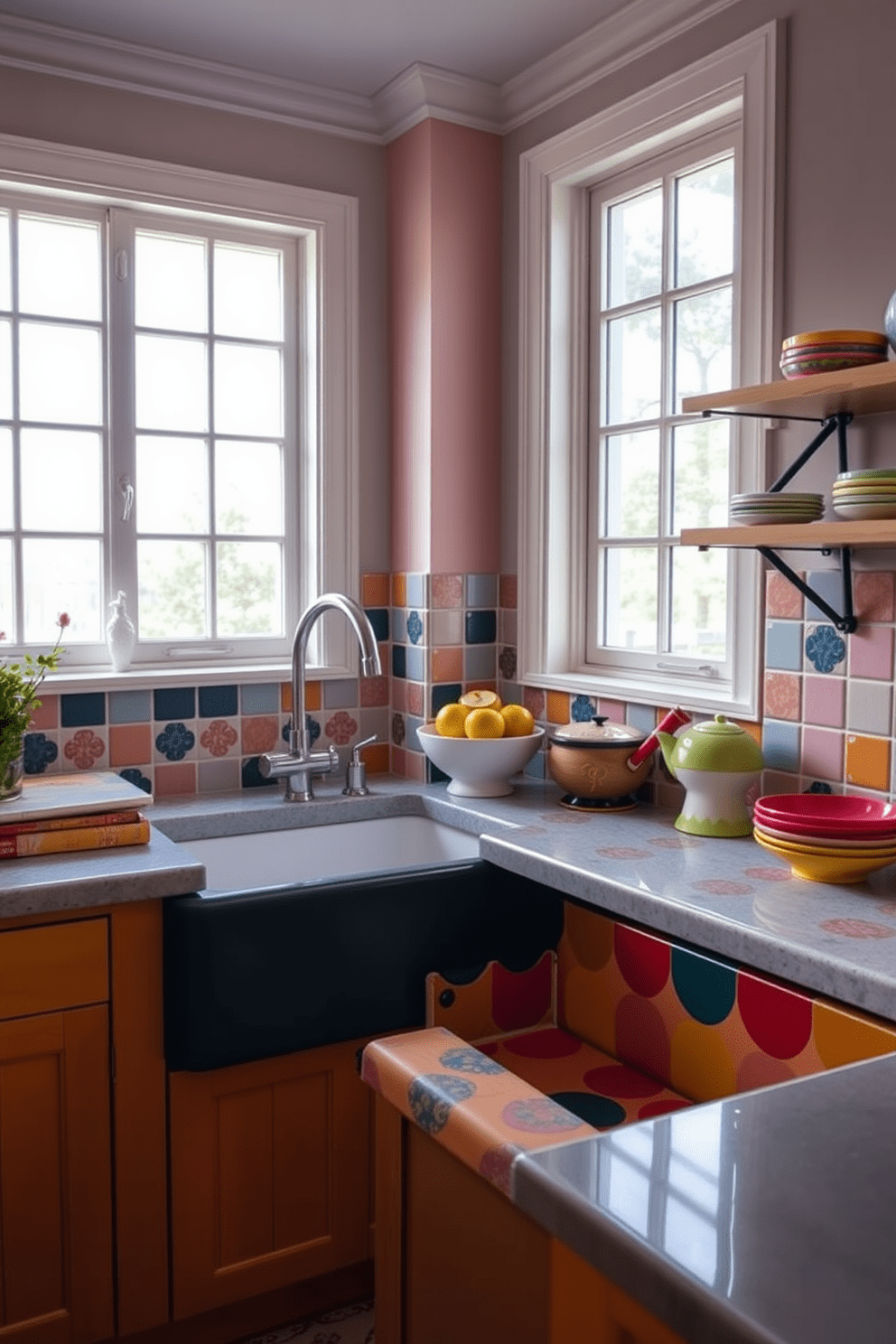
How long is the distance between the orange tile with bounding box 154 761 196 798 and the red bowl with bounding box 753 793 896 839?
1320 millimetres

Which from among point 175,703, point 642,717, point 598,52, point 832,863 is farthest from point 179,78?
point 832,863

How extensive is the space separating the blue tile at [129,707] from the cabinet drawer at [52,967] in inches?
32.5

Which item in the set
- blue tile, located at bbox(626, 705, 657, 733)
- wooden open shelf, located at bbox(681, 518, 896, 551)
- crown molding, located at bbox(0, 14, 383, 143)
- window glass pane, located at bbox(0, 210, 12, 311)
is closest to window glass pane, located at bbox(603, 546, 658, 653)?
blue tile, located at bbox(626, 705, 657, 733)

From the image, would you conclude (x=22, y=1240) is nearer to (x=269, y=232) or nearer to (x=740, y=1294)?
(x=740, y=1294)

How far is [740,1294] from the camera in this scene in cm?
69

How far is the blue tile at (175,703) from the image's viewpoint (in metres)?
2.77

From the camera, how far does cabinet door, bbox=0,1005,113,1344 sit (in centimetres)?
191

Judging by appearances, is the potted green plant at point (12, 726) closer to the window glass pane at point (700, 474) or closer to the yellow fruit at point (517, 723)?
the yellow fruit at point (517, 723)

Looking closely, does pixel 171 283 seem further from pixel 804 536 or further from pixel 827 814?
pixel 827 814

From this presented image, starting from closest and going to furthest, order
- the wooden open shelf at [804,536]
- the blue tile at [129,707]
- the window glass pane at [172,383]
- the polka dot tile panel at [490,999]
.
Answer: the wooden open shelf at [804,536] < the polka dot tile panel at [490,999] < the blue tile at [129,707] < the window glass pane at [172,383]

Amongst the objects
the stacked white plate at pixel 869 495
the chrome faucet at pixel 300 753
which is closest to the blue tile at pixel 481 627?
the chrome faucet at pixel 300 753

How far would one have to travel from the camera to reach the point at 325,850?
2.72 meters

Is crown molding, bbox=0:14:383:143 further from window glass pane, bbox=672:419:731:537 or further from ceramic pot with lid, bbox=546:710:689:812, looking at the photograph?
ceramic pot with lid, bbox=546:710:689:812

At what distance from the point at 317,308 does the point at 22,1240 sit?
209 cm
